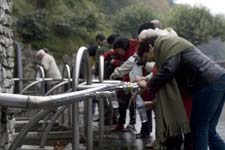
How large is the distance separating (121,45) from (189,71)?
3748 millimetres

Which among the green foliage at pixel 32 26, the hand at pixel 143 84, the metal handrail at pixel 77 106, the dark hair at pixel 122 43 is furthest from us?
the green foliage at pixel 32 26

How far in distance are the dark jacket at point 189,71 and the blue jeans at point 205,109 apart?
0.06 metres

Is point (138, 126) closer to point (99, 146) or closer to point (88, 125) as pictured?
point (99, 146)

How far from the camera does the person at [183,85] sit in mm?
5316

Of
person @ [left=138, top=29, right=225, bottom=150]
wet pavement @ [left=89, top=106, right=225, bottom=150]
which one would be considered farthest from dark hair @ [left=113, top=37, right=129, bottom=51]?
person @ [left=138, top=29, right=225, bottom=150]

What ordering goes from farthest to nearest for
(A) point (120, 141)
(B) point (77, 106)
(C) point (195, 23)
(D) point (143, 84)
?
(C) point (195, 23)
(A) point (120, 141)
(D) point (143, 84)
(B) point (77, 106)

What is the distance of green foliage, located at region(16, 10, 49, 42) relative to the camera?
66.9 ft

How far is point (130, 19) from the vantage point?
135 ft

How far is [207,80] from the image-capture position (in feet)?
17.6

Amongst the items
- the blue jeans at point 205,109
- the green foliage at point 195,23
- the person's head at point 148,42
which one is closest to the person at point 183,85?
the blue jeans at point 205,109

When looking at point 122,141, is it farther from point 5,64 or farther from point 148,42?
point 5,64

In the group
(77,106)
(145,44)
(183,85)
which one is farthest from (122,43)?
(77,106)

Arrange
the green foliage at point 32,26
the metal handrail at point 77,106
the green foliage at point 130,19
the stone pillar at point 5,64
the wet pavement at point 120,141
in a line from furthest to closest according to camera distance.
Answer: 1. the green foliage at point 130,19
2. the green foliage at point 32,26
3. the wet pavement at point 120,141
4. the stone pillar at point 5,64
5. the metal handrail at point 77,106

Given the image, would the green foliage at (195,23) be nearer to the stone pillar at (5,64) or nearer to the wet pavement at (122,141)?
the wet pavement at (122,141)
